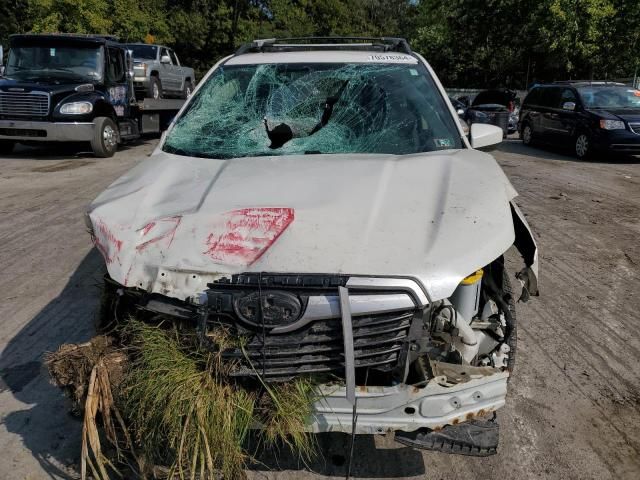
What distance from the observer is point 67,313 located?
4492mm

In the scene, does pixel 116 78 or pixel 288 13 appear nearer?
pixel 116 78

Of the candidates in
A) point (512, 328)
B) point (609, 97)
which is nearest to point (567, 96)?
point (609, 97)

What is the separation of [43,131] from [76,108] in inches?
31.4

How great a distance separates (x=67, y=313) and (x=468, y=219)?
3256mm

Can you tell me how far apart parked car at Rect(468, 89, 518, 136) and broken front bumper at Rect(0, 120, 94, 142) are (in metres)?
10.6

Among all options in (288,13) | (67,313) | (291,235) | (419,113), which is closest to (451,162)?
(419,113)

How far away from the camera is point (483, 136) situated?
390 cm

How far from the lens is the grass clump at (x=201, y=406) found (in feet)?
7.47

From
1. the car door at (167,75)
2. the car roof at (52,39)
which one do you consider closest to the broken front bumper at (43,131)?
the car roof at (52,39)

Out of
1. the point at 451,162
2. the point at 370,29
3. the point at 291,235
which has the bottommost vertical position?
the point at 291,235

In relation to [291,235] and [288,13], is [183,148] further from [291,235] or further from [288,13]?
A: [288,13]

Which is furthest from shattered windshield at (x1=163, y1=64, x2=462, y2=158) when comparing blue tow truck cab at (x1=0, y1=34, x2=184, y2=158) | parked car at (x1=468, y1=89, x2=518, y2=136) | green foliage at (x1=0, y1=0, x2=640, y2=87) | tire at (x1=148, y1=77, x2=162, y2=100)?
green foliage at (x1=0, y1=0, x2=640, y2=87)

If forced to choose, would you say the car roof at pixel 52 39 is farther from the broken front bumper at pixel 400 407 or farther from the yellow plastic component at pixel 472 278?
the broken front bumper at pixel 400 407

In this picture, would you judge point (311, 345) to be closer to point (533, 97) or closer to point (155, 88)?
point (533, 97)
